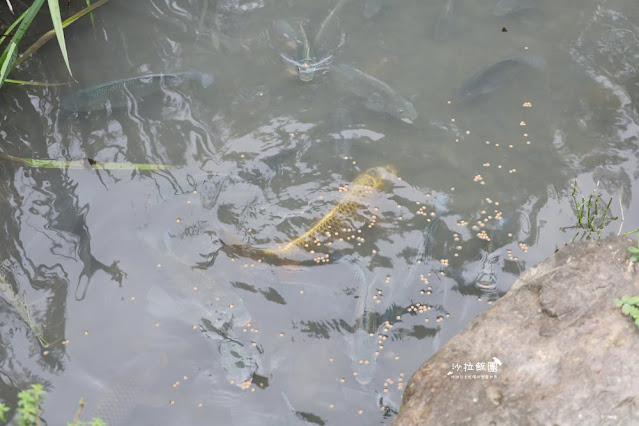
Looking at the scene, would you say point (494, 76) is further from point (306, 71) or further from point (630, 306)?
point (630, 306)

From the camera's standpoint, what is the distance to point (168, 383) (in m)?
3.83

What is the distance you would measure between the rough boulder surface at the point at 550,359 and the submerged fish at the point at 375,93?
2167mm

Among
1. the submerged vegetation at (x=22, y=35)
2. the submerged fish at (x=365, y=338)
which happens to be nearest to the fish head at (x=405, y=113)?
the submerged fish at (x=365, y=338)

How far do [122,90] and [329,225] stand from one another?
85.7 inches

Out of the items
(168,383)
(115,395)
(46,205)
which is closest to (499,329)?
(168,383)

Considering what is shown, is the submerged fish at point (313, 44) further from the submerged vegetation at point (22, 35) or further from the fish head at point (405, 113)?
the submerged vegetation at point (22, 35)

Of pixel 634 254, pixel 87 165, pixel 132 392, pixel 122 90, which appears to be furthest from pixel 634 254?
pixel 122 90

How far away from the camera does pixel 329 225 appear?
4.47 metres

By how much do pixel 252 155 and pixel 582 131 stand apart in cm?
260

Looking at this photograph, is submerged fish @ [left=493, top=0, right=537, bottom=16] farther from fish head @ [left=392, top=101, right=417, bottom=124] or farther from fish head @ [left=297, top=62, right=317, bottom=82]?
fish head @ [left=297, top=62, right=317, bottom=82]

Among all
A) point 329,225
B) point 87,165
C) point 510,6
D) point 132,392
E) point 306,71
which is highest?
point 510,6

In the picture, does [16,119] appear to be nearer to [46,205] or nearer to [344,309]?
[46,205]

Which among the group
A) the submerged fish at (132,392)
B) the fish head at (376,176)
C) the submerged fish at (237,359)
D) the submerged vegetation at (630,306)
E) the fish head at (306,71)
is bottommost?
the submerged fish at (132,392)

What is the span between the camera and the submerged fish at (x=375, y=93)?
515cm
